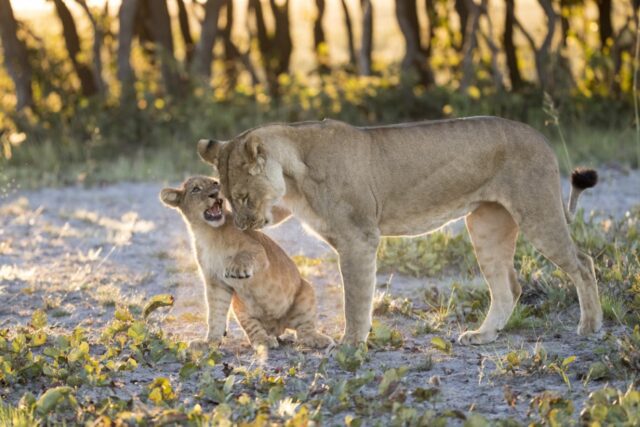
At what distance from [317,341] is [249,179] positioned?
100 cm

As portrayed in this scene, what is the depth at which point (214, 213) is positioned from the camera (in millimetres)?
5758

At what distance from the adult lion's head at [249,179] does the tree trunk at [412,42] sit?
856 centimetres

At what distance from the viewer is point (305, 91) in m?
13.3

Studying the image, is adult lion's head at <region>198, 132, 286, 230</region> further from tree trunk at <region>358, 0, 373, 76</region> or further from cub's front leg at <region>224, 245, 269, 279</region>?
tree trunk at <region>358, 0, 373, 76</region>

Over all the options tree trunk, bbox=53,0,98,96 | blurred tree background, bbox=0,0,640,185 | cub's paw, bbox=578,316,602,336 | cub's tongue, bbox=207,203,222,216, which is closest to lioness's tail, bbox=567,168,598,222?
cub's paw, bbox=578,316,602,336

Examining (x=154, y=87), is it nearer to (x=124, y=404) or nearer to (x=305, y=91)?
(x=305, y=91)

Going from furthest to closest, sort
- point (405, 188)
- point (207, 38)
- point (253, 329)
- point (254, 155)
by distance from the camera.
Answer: point (207, 38) < point (253, 329) < point (405, 188) < point (254, 155)

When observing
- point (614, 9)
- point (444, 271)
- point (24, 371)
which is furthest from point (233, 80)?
point (24, 371)

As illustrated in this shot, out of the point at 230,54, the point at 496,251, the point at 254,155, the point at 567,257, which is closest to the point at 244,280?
the point at 254,155

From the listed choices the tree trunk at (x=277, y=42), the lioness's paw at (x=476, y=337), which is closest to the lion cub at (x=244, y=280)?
the lioness's paw at (x=476, y=337)

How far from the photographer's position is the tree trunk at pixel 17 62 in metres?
13.2

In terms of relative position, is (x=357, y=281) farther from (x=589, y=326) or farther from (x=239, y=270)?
(x=589, y=326)

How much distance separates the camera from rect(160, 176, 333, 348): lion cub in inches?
227

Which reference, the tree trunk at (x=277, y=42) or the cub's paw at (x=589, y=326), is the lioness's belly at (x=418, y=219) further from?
the tree trunk at (x=277, y=42)
